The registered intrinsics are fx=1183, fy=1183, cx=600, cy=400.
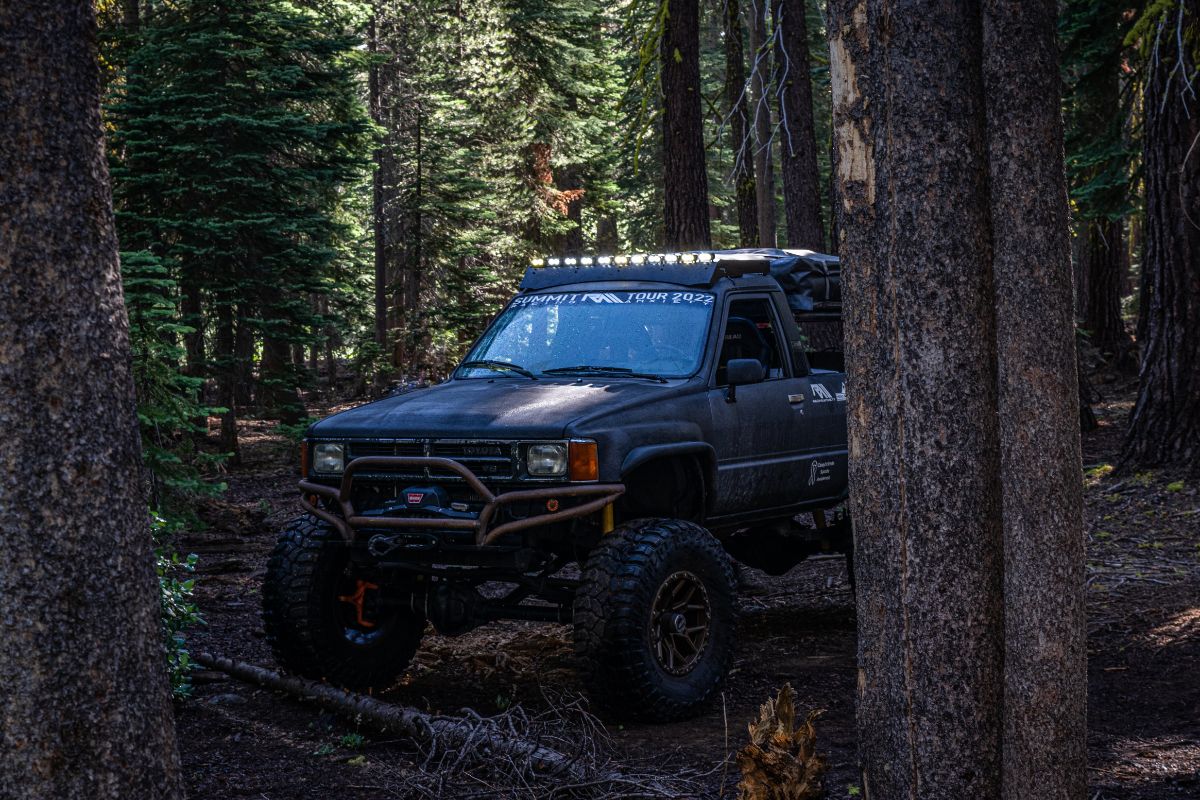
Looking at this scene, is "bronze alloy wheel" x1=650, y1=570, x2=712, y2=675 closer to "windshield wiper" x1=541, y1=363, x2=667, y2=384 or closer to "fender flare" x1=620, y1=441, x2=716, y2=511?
"fender flare" x1=620, y1=441, x2=716, y2=511

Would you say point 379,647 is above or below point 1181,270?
below

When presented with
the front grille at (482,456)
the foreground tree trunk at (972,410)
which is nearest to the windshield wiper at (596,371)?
the front grille at (482,456)

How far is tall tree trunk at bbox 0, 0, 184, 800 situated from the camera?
138 inches

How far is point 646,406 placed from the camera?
7.02 metres

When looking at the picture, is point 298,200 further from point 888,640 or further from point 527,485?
point 888,640

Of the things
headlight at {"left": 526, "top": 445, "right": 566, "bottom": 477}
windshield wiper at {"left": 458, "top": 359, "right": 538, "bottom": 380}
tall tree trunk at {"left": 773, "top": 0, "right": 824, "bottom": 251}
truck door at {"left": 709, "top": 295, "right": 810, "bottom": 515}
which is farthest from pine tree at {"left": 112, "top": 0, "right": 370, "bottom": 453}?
headlight at {"left": 526, "top": 445, "right": 566, "bottom": 477}

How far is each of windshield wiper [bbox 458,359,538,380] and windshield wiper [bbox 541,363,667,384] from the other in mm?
123

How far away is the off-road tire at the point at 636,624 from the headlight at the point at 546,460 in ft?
1.70

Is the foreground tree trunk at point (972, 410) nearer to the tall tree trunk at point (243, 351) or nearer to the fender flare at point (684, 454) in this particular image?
the fender flare at point (684, 454)

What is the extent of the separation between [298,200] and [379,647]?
15.4m

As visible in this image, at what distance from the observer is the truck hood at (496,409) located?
6.64m

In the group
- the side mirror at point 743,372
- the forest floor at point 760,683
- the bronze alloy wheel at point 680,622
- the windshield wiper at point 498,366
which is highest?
the windshield wiper at point 498,366

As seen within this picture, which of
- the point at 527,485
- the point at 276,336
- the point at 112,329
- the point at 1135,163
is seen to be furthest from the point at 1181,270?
the point at 276,336

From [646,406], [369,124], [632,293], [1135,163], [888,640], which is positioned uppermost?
[369,124]
